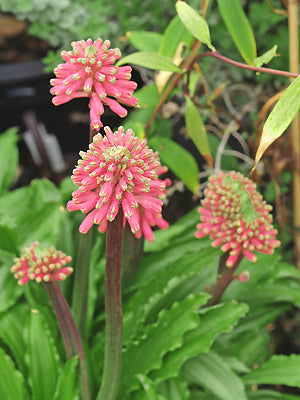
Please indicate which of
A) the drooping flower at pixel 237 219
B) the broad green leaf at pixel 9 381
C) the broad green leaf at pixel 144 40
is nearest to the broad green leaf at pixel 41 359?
the broad green leaf at pixel 9 381

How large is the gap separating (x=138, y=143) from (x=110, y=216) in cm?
6

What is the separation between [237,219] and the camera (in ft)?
1.77

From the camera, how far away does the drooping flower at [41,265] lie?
0.50m

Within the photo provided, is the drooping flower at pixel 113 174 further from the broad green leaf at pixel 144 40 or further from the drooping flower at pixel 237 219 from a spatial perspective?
the broad green leaf at pixel 144 40

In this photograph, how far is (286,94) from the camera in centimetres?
46

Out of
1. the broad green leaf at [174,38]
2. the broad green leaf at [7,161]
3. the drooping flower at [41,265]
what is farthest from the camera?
the broad green leaf at [7,161]

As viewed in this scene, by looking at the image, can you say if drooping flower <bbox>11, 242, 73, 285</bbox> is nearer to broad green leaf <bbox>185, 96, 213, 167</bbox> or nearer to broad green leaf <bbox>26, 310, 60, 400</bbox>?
broad green leaf <bbox>26, 310, 60, 400</bbox>

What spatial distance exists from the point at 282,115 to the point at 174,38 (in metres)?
0.33

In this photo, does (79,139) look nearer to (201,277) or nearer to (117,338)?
(201,277)

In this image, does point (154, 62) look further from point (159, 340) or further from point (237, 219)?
point (159, 340)

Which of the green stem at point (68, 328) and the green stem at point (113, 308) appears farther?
the green stem at point (68, 328)

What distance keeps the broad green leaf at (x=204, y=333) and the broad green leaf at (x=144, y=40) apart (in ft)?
1.51

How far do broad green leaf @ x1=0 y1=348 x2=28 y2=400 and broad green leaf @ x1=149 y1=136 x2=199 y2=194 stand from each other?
1.31 ft

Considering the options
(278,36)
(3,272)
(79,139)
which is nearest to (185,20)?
(3,272)
